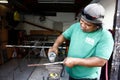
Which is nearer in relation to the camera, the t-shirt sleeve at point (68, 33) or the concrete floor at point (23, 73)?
the t-shirt sleeve at point (68, 33)

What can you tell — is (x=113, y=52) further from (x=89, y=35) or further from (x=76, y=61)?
(x=76, y=61)

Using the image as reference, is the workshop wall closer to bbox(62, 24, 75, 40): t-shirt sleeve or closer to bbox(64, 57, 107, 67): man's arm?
bbox(62, 24, 75, 40): t-shirt sleeve

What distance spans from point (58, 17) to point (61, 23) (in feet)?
1.20

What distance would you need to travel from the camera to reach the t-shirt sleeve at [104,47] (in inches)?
62.3

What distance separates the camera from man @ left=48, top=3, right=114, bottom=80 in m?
1.58

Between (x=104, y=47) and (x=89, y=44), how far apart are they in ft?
0.50

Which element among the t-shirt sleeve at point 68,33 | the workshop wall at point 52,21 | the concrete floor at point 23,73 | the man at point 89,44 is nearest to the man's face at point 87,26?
the man at point 89,44

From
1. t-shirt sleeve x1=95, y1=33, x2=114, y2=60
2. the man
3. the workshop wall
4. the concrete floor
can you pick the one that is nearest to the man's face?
the man

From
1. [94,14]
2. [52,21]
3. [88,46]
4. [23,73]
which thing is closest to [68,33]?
[88,46]

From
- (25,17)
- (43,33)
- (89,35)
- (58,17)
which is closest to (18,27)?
(25,17)

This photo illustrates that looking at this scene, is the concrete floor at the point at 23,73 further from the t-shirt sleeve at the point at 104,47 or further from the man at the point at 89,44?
the t-shirt sleeve at the point at 104,47

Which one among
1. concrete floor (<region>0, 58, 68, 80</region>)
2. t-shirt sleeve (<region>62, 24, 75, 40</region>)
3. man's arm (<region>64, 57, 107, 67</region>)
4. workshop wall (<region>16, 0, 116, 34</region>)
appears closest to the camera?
man's arm (<region>64, 57, 107, 67</region>)

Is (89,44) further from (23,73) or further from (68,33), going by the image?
(23,73)

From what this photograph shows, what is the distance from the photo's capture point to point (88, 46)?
5.64 feet
